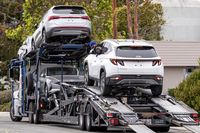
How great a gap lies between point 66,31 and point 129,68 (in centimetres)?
565

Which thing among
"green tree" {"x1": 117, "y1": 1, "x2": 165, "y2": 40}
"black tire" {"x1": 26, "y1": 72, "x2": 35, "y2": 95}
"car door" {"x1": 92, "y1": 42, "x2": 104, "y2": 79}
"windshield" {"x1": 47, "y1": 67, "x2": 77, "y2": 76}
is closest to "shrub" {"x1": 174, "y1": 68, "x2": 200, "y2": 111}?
"windshield" {"x1": 47, "y1": 67, "x2": 77, "y2": 76}

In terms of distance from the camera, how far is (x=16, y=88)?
28.7 m

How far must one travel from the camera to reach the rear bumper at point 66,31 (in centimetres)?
2458

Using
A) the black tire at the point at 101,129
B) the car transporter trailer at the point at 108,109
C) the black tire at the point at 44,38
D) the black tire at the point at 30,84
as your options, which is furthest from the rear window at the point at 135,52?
the black tire at the point at 30,84

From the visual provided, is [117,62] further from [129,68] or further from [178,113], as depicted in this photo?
[178,113]

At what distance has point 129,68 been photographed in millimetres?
19672

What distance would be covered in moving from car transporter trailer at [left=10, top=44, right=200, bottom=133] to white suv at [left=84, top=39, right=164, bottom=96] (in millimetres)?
409

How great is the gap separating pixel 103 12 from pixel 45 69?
1569 centimetres

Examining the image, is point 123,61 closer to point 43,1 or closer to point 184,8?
point 43,1

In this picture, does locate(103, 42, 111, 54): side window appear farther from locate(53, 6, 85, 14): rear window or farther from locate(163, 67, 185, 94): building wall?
locate(163, 67, 185, 94): building wall

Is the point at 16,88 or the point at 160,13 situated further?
the point at 160,13

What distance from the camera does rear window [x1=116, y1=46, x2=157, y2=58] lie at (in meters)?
19.9

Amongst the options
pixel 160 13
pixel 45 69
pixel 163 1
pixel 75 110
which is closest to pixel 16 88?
pixel 45 69

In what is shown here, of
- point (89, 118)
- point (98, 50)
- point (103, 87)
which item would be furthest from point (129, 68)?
point (89, 118)
